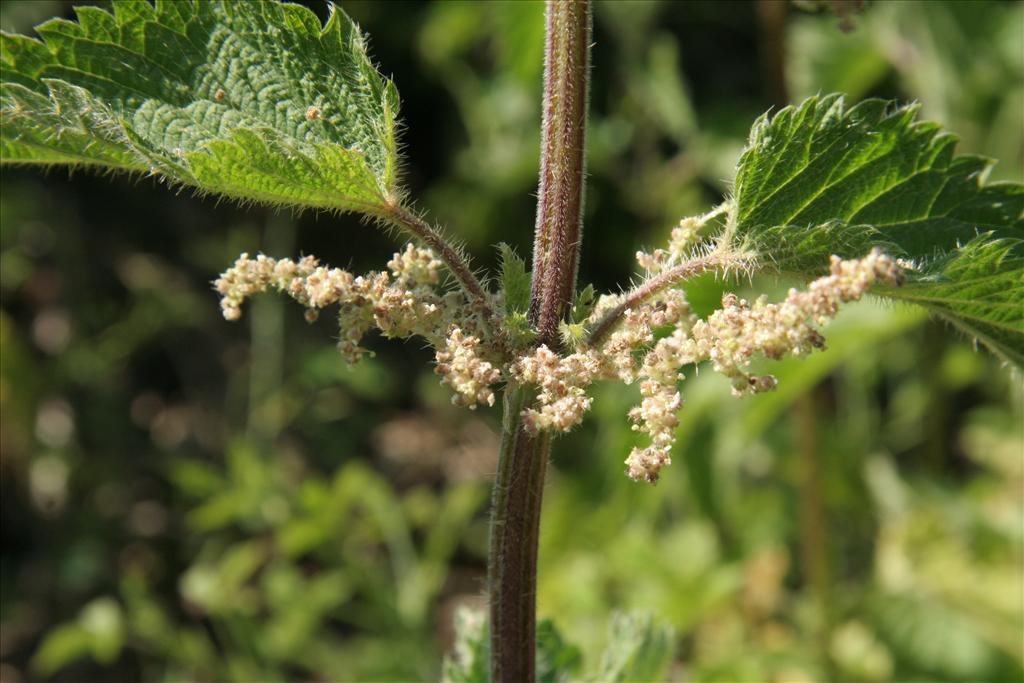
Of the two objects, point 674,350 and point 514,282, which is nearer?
point 674,350

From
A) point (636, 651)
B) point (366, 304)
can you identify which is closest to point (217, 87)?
point (366, 304)

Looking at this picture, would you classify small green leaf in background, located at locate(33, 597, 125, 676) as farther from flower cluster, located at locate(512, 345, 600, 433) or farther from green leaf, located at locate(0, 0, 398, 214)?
flower cluster, located at locate(512, 345, 600, 433)

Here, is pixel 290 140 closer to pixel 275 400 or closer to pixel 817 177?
pixel 817 177

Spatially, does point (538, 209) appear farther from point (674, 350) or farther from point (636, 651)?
point (636, 651)

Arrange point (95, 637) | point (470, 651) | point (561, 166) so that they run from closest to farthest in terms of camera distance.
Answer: point (561, 166) < point (470, 651) < point (95, 637)

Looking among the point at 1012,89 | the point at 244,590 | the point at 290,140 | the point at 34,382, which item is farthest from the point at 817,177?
the point at 34,382

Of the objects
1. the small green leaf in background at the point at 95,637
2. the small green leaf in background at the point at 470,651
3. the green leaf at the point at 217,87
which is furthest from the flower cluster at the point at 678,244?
the small green leaf in background at the point at 95,637

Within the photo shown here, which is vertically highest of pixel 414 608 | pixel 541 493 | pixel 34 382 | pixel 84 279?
pixel 84 279

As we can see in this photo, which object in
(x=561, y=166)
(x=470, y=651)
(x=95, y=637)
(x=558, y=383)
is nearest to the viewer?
(x=558, y=383)
